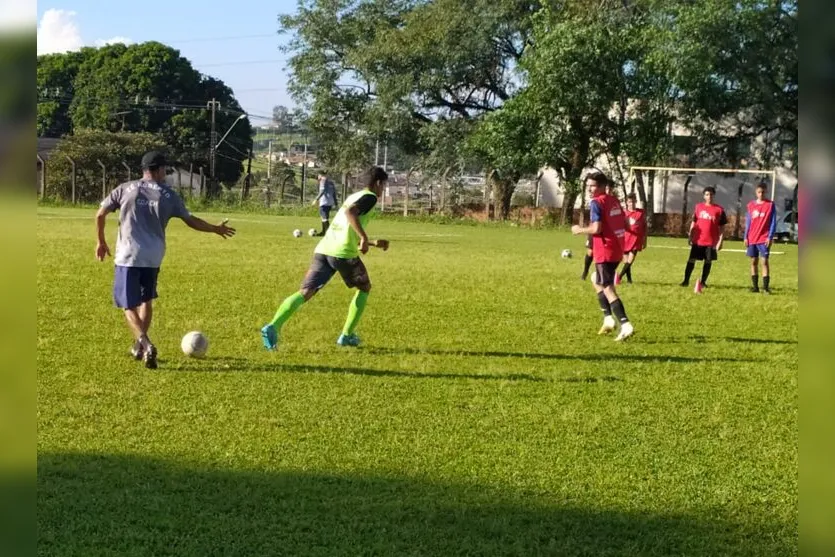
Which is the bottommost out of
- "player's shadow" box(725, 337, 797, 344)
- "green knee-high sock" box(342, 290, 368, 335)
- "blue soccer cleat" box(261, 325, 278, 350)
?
"player's shadow" box(725, 337, 797, 344)

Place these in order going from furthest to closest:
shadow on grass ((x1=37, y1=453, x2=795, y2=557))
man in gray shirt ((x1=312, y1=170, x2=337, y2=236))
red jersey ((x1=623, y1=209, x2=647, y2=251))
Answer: man in gray shirt ((x1=312, y1=170, x2=337, y2=236))
red jersey ((x1=623, y1=209, x2=647, y2=251))
shadow on grass ((x1=37, y1=453, x2=795, y2=557))

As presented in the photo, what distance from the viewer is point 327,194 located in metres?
27.8

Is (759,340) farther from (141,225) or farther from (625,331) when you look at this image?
(141,225)

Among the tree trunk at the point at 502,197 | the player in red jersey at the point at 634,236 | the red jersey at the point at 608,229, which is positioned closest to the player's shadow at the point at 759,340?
the red jersey at the point at 608,229

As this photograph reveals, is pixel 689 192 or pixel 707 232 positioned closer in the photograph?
pixel 707 232

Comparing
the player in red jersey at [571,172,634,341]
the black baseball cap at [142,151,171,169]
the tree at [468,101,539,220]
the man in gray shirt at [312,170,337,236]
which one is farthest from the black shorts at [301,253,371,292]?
the tree at [468,101,539,220]

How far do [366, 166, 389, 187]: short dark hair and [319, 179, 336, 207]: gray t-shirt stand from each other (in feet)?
59.7

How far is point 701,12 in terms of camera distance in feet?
127

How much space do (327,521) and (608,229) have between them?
7120 millimetres

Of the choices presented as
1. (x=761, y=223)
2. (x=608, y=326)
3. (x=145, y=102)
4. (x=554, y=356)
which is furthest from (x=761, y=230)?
(x=145, y=102)

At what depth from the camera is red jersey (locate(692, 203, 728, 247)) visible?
1720 cm

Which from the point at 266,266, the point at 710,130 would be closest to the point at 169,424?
the point at 266,266

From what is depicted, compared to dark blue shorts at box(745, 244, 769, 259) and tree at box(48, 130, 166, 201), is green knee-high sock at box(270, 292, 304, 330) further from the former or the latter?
tree at box(48, 130, 166, 201)

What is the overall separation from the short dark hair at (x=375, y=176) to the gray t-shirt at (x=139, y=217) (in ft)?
6.49
